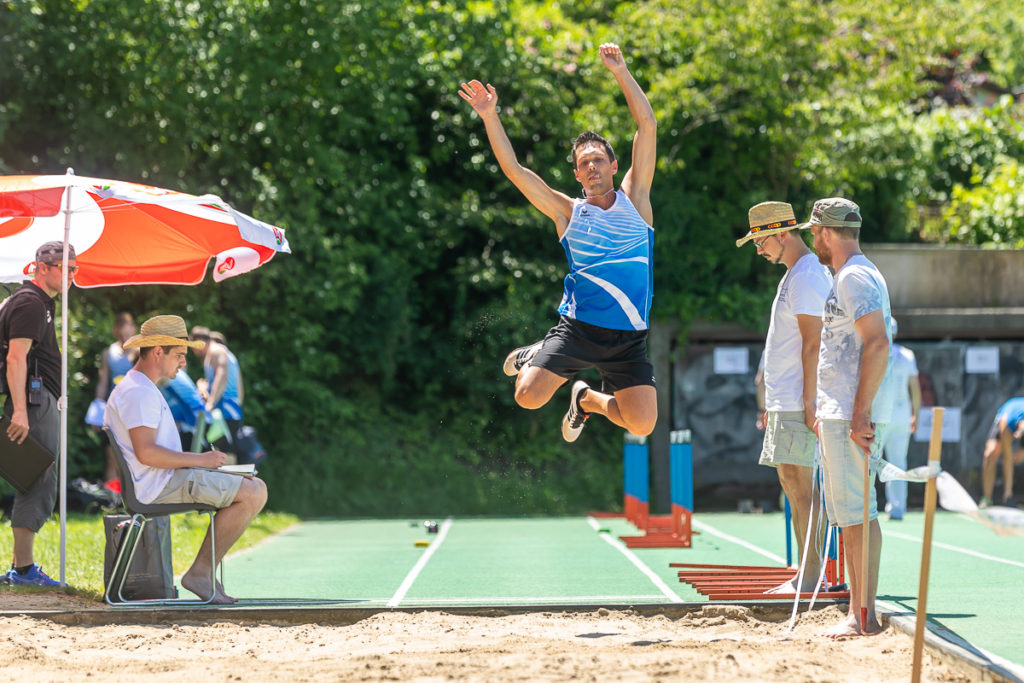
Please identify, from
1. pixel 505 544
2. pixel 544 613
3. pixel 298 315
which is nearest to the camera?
pixel 544 613

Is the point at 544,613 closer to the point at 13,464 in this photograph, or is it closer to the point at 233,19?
the point at 13,464

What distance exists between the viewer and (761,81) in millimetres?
17031

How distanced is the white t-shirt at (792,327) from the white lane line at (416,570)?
2526mm

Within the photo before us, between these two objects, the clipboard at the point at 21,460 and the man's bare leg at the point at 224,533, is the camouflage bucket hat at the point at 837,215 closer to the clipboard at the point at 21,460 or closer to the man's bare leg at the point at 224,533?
the man's bare leg at the point at 224,533

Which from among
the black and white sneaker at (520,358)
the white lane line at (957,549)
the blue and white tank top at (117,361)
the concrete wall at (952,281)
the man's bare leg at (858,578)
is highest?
the concrete wall at (952,281)

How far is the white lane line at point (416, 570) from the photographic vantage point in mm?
7341

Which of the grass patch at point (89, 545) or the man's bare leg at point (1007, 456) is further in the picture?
the man's bare leg at point (1007, 456)

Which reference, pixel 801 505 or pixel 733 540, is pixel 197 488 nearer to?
pixel 801 505

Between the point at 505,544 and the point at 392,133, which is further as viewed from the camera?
the point at 392,133

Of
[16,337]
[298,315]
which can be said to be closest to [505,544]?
[16,337]

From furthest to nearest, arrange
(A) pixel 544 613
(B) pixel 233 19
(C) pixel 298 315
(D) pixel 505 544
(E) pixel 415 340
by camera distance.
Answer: (E) pixel 415 340 → (C) pixel 298 315 → (B) pixel 233 19 → (D) pixel 505 544 → (A) pixel 544 613

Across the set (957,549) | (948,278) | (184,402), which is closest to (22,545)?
(184,402)

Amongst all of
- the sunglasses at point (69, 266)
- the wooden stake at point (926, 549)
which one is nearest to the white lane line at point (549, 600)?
the wooden stake at point (926, 549)

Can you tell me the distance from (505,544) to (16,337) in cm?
535
